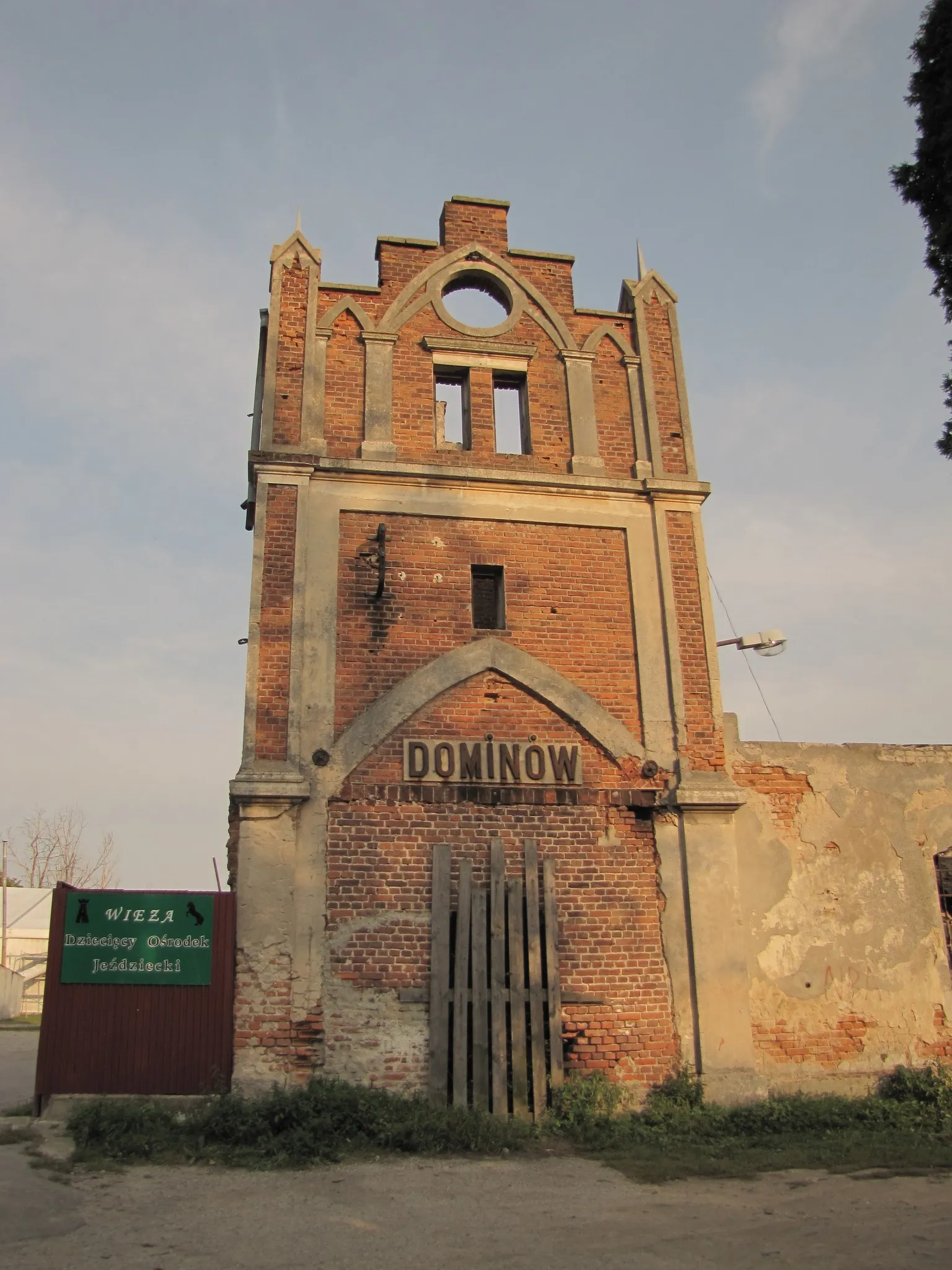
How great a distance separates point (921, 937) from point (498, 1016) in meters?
4.85

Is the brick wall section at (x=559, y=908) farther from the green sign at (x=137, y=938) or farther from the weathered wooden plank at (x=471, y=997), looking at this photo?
the green sign at (x=137, y=938)

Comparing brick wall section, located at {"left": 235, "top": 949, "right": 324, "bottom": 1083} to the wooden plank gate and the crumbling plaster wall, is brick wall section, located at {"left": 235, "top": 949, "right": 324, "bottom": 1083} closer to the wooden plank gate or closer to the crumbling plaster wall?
the wooden plank gate

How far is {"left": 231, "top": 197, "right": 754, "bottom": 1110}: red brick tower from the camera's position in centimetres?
966

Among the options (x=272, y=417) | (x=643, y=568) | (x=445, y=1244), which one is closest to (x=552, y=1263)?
(x=445, y=1244)

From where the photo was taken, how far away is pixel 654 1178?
7.86 m

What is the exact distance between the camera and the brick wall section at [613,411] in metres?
12.3

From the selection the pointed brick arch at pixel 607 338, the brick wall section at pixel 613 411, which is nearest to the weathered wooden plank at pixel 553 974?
the brick wall section at pixel 613 411

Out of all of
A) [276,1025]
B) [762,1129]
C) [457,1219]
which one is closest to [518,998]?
[276,1025]

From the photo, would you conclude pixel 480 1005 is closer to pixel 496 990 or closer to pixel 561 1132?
pixel 496 990

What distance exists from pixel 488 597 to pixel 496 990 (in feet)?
14.1

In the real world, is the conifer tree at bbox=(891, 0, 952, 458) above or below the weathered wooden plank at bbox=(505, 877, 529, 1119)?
above

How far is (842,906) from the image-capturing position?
10.9 m

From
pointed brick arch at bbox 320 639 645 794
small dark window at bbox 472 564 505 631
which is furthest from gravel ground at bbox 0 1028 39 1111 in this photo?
small dark window at bbox 472 564 505 631

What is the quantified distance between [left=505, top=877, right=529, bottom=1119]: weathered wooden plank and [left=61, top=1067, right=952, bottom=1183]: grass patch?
0.27m
